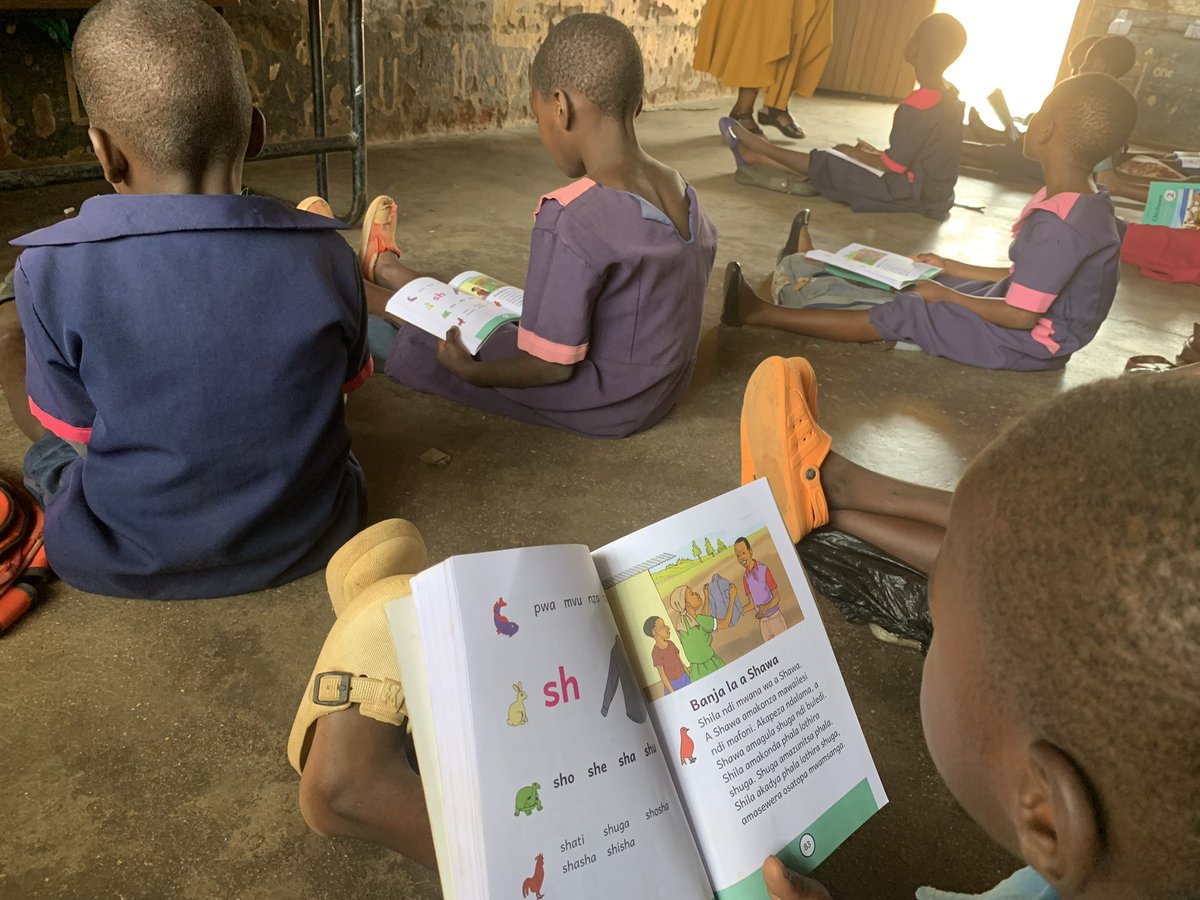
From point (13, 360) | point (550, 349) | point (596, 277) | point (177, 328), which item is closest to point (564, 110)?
point (596, 277)

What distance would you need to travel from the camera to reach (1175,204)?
3.36 meters

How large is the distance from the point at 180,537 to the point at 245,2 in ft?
9.46

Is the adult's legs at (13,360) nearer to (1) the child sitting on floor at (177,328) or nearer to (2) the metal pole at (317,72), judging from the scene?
(1) the child sitting on floor at (177,328)

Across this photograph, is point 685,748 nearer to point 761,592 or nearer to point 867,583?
point 761,592

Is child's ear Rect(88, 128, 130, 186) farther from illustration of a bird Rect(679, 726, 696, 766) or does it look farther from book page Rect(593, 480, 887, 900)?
illustration of a bird Rect(679, 726, 696, 766)

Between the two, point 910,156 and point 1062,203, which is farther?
point 910,156

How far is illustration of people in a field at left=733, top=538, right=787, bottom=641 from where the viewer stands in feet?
2.74

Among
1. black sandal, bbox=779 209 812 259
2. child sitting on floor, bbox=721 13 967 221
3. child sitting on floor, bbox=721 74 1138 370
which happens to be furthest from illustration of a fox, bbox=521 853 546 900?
child sitting on floor, bbox=721 13 967 221

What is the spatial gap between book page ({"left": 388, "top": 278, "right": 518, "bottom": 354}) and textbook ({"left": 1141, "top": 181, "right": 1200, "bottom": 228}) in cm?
287

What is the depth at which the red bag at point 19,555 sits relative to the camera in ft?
3.88

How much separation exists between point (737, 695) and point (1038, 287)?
1.88 metres

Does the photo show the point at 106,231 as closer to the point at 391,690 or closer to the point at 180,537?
the point at 180,537

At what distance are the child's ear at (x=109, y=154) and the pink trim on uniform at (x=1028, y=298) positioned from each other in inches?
81.8

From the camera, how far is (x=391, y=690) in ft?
2.80
